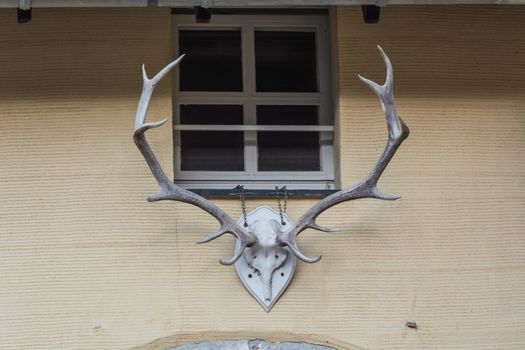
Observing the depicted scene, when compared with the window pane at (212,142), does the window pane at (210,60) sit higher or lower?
higher

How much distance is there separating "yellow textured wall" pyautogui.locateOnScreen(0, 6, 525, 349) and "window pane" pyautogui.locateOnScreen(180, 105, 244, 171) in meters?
0.28

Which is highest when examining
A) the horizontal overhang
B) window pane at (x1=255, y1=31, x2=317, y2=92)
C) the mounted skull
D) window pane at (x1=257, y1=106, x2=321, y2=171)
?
the horizontal overhang

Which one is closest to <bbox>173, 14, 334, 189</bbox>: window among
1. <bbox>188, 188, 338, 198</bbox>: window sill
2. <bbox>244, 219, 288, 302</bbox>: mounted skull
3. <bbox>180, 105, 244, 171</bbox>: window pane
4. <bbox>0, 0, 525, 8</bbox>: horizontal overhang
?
<bbox>180, 105, 244, 171</bbox>: window pane

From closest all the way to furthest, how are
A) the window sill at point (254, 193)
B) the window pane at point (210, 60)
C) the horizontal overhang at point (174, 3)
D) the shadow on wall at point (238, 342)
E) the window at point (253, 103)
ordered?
the horizontal overhang at point (174, 3)
the shadow on wall at point (238, 342)
the window sill at point (254, 193)
the window at point (253, 103)
the window pane at point (210, 60)

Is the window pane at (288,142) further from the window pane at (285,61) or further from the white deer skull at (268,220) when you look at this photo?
the white deer skull at (268,220)

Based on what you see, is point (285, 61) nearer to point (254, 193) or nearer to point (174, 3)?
point (254, 193)

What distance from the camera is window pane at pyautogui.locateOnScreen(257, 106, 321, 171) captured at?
6680mm

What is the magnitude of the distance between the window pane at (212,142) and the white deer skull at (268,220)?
1.59 ft

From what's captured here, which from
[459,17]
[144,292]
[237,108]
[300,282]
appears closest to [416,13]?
[459,17]

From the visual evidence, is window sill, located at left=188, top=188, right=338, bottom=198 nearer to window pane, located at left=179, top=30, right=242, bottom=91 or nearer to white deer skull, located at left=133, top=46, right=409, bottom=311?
white deer skull, located at left=133, top=46, right=409, bottom=311

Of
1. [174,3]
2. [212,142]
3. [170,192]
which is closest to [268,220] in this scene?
[170,192]

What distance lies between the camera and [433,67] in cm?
657

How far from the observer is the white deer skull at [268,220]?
19.7 feet

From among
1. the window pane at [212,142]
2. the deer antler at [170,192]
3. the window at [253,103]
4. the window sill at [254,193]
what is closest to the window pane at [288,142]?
the window at [253,103]
